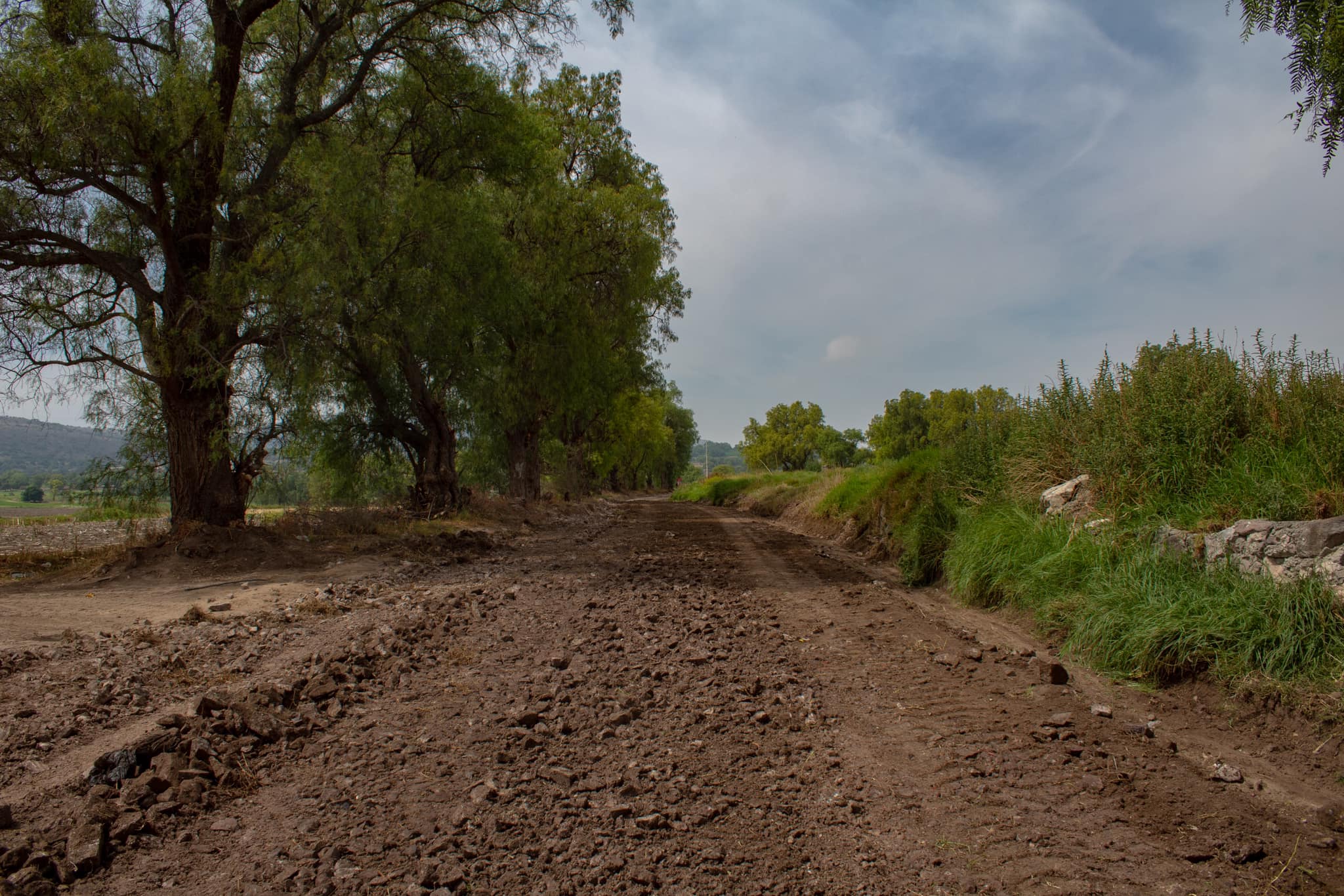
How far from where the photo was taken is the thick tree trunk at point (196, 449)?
1004cm

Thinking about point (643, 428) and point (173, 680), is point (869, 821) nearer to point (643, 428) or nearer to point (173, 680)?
point (173, 680)

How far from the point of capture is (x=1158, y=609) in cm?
441

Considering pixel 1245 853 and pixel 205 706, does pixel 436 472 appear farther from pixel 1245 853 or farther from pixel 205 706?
pixel 1245 853

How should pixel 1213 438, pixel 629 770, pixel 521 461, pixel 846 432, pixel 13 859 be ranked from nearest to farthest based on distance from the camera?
pixel 13 859
pixel 629 770
pixel 1213 438
pixel 521 461
pixel 846 432

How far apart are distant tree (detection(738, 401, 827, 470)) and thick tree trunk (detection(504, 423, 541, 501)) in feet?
180

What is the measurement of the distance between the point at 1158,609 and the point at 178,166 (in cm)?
1210

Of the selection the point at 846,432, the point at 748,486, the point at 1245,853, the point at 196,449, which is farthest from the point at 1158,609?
the point at 846,432

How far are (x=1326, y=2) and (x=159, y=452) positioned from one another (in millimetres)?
14003

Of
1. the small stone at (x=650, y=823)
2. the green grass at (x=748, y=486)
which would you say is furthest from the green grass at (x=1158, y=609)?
the green grass at (x=748, y=486)

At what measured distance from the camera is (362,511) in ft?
44.1

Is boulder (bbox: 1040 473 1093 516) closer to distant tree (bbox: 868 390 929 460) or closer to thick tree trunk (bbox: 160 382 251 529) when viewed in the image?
thick tree trunk (bbox: 160 382 251 529)

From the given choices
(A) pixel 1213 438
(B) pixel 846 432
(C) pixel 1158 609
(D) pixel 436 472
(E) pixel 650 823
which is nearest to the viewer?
(E) pixel 650 823

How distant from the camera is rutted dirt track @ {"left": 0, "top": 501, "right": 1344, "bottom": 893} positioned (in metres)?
2.24

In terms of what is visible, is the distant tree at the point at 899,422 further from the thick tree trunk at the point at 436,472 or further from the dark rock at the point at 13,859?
the dark rock at the point at 13,859
